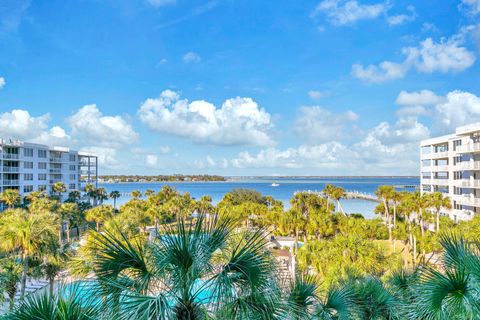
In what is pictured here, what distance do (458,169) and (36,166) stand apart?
209 feet

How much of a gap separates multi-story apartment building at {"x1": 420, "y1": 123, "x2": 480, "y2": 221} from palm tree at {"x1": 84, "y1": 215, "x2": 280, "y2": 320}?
42.7 meters

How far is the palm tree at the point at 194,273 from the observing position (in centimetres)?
493

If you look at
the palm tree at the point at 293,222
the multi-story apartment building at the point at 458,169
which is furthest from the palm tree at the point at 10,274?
the multi-story apartment building at the point at 458,169

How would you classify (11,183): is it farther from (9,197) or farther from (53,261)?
(53,261)

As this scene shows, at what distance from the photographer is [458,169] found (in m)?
44.6

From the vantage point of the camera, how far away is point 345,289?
8.09m

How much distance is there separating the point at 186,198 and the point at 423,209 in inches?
1435

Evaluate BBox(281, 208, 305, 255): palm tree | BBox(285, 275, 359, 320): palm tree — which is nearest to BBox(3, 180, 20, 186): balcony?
BBox(281, 208, 305, 255): palm tree

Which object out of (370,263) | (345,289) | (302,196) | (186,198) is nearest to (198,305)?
(345,289)

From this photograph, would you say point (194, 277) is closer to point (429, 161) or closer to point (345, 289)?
point (345, 289)

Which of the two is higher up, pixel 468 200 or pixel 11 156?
pixel 11 156

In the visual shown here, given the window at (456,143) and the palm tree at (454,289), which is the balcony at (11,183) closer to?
the palm tree at (454,289)

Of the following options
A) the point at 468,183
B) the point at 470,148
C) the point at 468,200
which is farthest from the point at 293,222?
the point at 470,148

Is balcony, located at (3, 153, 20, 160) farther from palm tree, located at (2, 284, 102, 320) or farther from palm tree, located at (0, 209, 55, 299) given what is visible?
palm tree, located at (2, 284, 102, 320)
